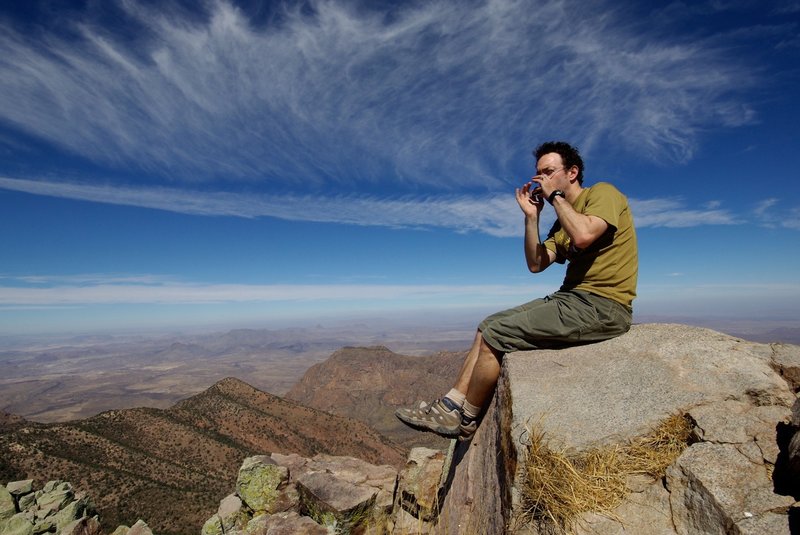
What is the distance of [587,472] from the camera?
12.8ft

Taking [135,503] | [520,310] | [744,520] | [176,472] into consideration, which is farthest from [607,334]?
[176,472]

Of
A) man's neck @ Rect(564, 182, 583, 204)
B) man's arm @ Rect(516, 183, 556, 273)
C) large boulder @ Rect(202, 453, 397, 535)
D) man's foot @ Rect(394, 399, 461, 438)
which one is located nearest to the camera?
man's foot @ Rect(394, 399, 461, 438)

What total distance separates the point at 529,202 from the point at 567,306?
1562 mm

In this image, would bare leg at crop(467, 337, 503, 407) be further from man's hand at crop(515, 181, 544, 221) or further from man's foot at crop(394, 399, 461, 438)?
man's hand at crop(515, 181, 544, 221)

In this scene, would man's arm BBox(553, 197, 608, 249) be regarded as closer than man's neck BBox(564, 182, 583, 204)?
Yes

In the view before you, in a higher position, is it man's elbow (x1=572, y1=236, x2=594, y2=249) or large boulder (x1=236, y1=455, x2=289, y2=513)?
man's elbow (x1=572, y1=236, x2=594, y2=249)

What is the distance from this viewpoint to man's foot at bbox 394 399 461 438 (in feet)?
17.4

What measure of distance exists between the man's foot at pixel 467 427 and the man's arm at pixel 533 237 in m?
2.46

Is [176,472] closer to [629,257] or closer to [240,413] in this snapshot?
[240,413]

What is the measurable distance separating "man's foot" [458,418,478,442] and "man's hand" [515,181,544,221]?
3.06 metres

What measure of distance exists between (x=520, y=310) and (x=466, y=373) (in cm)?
117

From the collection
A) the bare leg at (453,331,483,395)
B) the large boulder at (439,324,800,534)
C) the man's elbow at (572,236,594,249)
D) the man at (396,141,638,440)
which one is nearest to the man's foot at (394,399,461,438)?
the man at (396,141,638,440)

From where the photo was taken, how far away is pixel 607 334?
17.9 feet

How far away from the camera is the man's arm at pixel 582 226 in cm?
483
